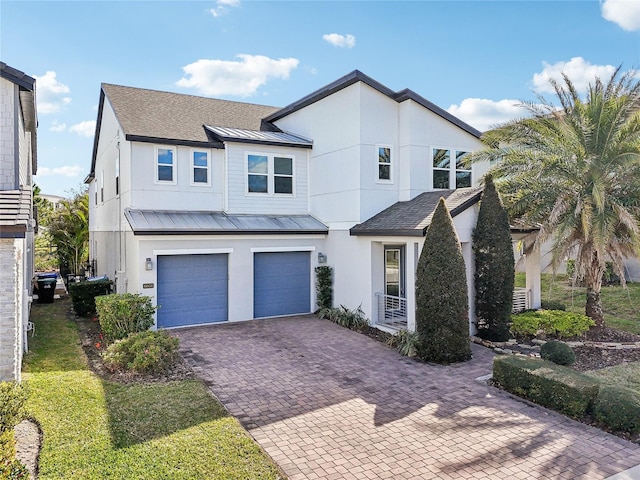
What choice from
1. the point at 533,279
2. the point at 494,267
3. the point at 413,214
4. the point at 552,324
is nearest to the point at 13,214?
the point at 413,214

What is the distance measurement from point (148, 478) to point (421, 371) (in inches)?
260

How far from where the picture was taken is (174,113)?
1734 cm

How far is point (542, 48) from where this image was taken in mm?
14688

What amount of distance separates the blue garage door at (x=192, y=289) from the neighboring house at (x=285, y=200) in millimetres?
34

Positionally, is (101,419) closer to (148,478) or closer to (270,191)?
(148,478)

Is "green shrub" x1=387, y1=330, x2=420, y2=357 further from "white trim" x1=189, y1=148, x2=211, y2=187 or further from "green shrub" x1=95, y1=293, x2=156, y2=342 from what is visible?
"white trim" x1=189, y1=148, x2=211, y2=187

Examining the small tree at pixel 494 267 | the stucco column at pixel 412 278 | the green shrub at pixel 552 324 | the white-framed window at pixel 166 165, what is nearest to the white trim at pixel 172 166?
the white-framed window at pixel 166 165

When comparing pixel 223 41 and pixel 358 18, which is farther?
pixel 223 41

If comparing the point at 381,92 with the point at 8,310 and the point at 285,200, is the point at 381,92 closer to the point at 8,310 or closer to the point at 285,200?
the point at 285,200

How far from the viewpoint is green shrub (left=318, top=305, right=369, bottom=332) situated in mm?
14352

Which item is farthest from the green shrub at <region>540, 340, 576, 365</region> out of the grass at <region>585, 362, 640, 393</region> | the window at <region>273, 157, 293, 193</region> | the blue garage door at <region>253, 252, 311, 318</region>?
the window at <region>273, 157, 293, 193</region>

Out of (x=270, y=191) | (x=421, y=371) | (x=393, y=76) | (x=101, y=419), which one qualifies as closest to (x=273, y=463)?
(x=101, y=419)

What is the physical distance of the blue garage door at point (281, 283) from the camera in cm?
1576

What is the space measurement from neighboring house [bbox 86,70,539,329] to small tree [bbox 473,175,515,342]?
0.48m
